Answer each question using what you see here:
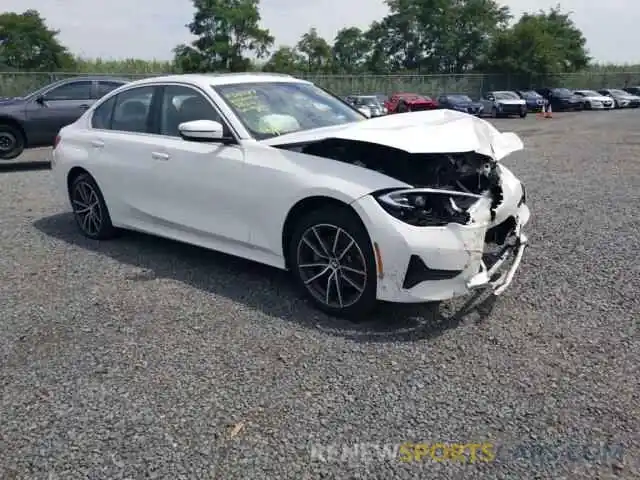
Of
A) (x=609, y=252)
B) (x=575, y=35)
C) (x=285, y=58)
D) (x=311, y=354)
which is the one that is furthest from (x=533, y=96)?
(x=311, y=354)

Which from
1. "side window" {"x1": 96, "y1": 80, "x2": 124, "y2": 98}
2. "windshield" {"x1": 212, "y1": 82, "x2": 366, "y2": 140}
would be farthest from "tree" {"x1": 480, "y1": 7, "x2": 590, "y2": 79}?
"windshield" {"x1": 212, "y1": 82, "x2": 366, "y2": 140}

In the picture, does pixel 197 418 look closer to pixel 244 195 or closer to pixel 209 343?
pixel 209 343

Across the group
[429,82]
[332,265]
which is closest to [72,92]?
[332,265]

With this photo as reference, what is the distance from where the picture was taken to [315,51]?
6362 centimetres

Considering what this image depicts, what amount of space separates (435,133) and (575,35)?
67096 millimetres

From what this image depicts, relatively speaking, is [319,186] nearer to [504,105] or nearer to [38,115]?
[38,115]

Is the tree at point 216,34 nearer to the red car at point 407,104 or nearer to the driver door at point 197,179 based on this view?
the red car at point 407,104

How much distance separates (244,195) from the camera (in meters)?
4.16

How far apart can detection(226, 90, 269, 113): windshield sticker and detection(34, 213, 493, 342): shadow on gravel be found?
1.31m

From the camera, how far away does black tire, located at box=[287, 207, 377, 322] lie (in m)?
3.61

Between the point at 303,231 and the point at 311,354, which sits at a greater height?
the point at 303,231

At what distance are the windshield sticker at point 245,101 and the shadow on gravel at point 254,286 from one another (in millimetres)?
1311

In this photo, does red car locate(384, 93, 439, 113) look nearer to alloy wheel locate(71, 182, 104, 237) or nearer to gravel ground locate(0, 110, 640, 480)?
alloy wheel locate(71, 182, 104, 237)

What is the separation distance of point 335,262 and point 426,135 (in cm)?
101
